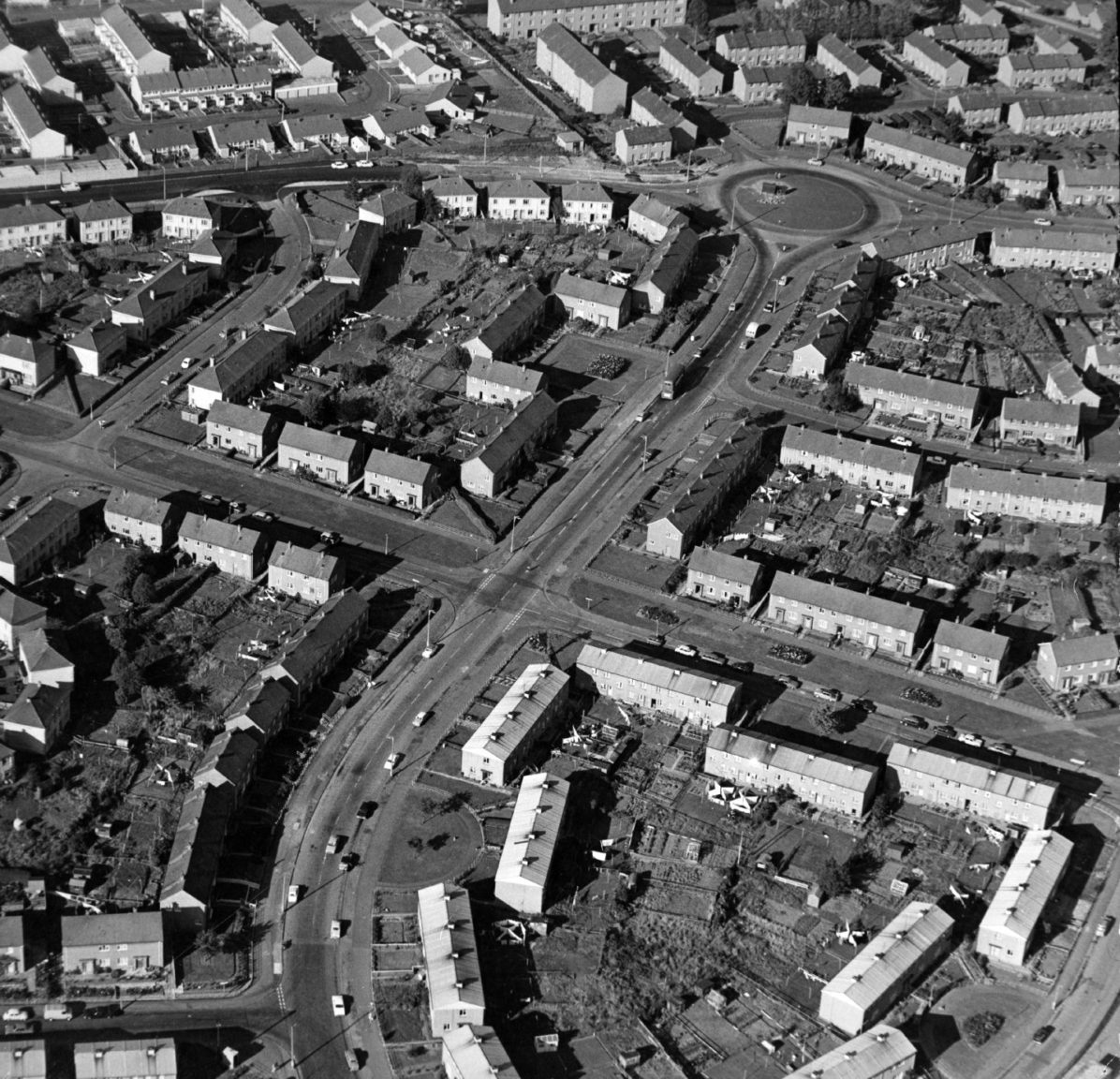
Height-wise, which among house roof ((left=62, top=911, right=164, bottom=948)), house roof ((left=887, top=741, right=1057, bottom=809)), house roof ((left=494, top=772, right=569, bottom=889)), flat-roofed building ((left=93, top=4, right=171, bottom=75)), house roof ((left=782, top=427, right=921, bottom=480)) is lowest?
house roof ((left=62, top=911, right=164, bottom=948))

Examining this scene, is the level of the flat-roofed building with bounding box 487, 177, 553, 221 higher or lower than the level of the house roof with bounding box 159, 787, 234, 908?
higher

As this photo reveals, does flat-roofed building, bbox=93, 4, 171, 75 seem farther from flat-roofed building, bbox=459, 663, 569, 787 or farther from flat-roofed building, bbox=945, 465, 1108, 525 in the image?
flat-roofed building, bbox=459, 663, 569, 787

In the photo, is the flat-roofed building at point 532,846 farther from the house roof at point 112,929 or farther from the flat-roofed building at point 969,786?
the flat-roofed building at point 969,786

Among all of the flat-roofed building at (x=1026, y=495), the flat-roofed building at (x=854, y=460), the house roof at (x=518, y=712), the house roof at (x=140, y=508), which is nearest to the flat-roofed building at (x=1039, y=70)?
the flat-roofed building at (x=854, y=460)

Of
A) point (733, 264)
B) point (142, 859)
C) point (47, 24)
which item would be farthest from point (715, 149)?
point (142, 859)

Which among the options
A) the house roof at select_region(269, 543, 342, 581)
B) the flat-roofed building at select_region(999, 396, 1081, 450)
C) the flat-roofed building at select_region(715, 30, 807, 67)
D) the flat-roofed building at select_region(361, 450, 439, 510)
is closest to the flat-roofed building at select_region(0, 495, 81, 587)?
the house roof at select_region(269, 543, 342, 581)

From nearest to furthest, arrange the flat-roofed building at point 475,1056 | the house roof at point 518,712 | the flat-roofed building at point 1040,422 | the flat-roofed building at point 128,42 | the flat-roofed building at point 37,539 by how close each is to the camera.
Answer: the flat-roofed building at point 475,1056
the house roof at point 518,712
the flat-roofed building at point 37,539
the flat-roofed building at point 1040,422
the flat-roofed building at point 128,42
